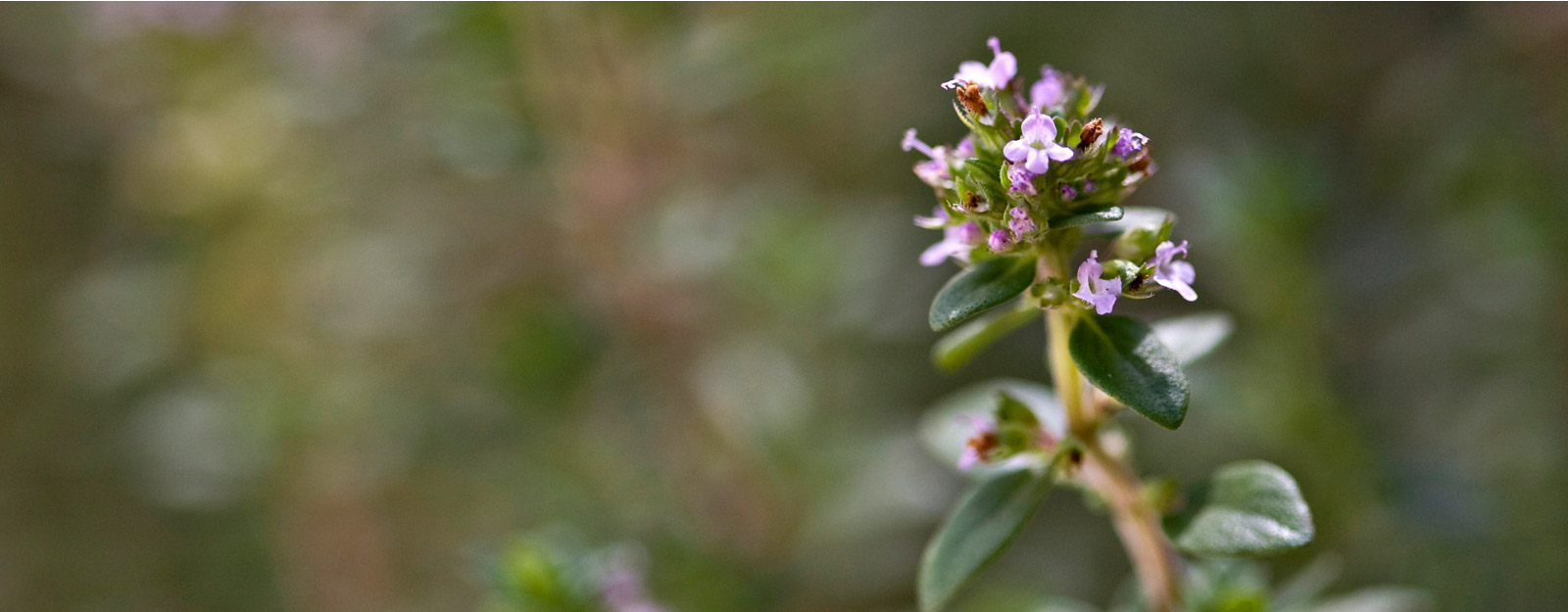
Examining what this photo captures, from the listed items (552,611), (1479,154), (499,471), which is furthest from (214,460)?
(1479,154)

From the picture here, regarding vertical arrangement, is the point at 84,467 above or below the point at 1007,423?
above

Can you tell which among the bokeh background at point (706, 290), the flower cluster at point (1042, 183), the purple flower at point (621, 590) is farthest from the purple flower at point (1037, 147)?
the bokeh background at point (706, 290)

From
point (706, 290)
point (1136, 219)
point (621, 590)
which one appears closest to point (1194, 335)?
point (1136, 219)

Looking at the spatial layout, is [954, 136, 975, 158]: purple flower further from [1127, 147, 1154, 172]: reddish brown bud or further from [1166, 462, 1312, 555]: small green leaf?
[1166, 462, 1312, 555]: small green leaf

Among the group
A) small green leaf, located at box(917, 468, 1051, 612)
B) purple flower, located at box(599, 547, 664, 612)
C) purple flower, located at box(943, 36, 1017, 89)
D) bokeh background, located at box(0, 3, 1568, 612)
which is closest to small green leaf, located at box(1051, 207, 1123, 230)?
purple flower, located at box(943, 36, 1017, 89)

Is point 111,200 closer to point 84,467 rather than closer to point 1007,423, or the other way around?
point 84,467
